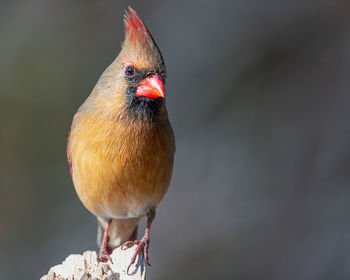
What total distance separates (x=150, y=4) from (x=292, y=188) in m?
2.47

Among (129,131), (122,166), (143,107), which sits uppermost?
(143,107)

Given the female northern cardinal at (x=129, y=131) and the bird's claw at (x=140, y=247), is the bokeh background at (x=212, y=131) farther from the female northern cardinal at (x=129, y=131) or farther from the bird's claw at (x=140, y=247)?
the female northern cardinal at (x=129, y=131)

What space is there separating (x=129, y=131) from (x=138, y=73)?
341mm

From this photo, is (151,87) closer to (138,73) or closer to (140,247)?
(138,73)

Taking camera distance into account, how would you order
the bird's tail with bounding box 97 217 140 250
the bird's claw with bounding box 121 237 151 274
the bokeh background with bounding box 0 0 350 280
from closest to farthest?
the bird's claw with bounding box 121 237 151 274
the bird's tail with bounding box 97 217 140 250
the bokeh background with bounding box 0 0 350 280

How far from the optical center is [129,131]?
132 inches

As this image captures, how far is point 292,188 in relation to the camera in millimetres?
5793

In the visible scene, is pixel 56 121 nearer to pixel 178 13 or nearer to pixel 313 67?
pixel 178 13

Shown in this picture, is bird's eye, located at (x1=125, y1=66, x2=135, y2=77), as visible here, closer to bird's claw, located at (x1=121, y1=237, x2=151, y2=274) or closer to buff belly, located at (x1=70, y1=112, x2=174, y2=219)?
buff belly, located at (x1=70, y1=112, x2=174, y2=219)

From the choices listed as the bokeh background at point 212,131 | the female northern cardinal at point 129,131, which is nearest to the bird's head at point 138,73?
the female northern cardinal at point 129,131

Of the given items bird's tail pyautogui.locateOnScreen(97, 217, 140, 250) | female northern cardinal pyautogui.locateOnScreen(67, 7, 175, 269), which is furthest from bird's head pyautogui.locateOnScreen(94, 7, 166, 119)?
bird's tail pyautogui.locateOnScreen(97, 217, 140, 250)

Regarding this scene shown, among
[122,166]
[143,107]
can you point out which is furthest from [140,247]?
[143,107]

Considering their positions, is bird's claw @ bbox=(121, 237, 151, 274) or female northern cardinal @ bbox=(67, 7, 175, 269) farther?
bird's claw @ bbox=(121, 237, 151, 274)

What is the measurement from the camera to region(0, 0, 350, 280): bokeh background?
5.71 m
